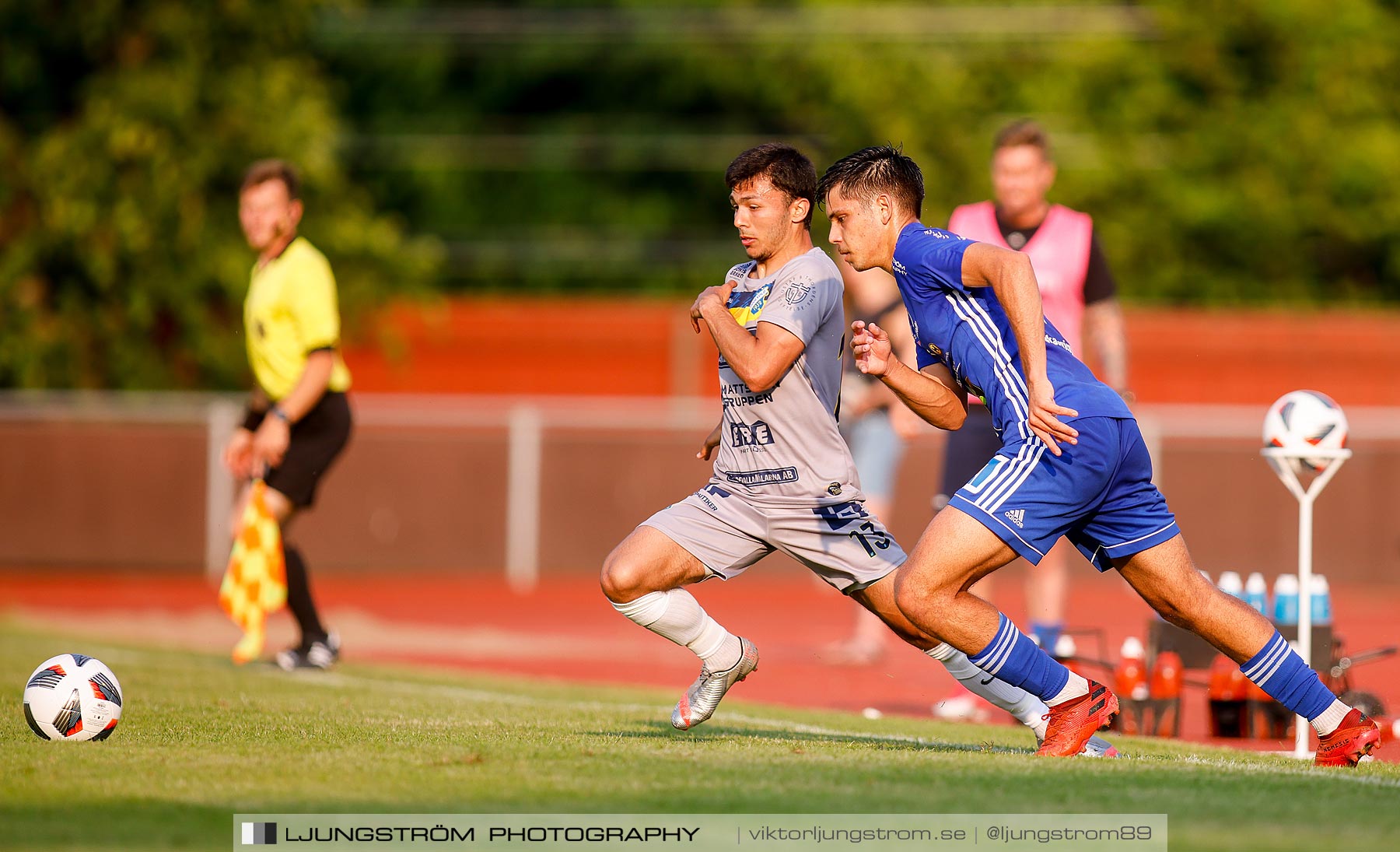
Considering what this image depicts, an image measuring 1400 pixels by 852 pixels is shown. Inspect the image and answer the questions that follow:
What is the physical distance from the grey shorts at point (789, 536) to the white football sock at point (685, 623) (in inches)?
6.3

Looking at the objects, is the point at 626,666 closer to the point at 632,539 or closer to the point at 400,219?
the point at 632,539

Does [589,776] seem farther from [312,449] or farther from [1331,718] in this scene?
[312,449]

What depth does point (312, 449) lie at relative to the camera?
8555 millimetres

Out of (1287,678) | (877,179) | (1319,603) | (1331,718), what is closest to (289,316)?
(877,179)

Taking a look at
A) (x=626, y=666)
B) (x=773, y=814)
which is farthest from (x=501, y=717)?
(x=626, y=666)

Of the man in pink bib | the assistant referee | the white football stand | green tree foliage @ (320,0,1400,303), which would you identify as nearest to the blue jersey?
the white football stand

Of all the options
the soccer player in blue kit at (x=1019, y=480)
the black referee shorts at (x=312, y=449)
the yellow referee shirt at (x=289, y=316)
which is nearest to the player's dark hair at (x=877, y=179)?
the soccer player in blue kit at (x=1019, y=480)

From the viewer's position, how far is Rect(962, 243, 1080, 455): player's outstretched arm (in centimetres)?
511

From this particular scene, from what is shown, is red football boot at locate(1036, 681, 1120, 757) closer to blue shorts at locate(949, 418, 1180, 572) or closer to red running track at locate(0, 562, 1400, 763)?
blue shorts at locate(949, 418, 1180, 572)

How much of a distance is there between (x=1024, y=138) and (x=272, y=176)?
12.5 ft

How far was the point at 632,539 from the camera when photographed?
5.79 metres

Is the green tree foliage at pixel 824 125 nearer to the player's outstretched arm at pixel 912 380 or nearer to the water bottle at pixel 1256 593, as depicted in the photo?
the water bottle at pixel 1256 593

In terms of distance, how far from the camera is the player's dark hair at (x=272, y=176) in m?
8.51

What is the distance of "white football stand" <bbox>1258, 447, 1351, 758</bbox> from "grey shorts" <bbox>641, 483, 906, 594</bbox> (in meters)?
1.67
